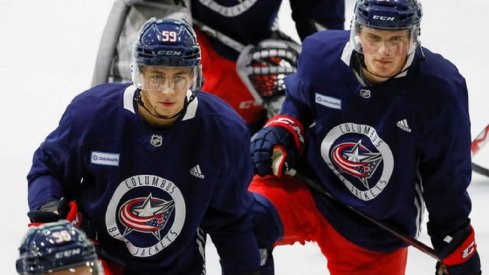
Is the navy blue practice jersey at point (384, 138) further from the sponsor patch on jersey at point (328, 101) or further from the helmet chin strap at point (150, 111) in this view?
the helmet chin strap at point (150, 111)

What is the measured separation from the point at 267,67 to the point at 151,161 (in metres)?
1.36

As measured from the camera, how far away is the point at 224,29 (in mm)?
5105

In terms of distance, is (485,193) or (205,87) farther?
(485,193)

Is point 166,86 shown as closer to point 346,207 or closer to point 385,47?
point 385,47

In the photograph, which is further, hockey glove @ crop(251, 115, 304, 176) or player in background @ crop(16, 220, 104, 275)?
hockey glove @ crop(251, 115, 304, 176)

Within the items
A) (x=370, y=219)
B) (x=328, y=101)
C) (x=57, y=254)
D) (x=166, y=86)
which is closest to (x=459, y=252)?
(x=370, y=219)

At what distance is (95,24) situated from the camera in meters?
7.22

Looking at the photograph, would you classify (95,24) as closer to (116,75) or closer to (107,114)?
(116,75)

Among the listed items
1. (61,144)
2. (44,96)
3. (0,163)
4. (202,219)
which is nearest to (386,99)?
(202,219)

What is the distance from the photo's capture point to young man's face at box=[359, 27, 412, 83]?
3.99 meters

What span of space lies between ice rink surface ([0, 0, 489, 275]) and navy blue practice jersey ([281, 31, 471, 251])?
0.62m

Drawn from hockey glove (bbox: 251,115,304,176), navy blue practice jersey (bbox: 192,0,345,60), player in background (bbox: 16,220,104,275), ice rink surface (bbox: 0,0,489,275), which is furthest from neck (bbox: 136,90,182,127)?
navy blue practice jersey (bbox: 192,0,345,60)

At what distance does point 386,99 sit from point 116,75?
3.77 ft

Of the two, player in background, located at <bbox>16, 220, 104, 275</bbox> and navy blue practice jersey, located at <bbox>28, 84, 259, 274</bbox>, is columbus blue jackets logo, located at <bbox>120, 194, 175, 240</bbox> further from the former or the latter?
player in background, located at <bbox>16, 220, 104, 275</bbox>
